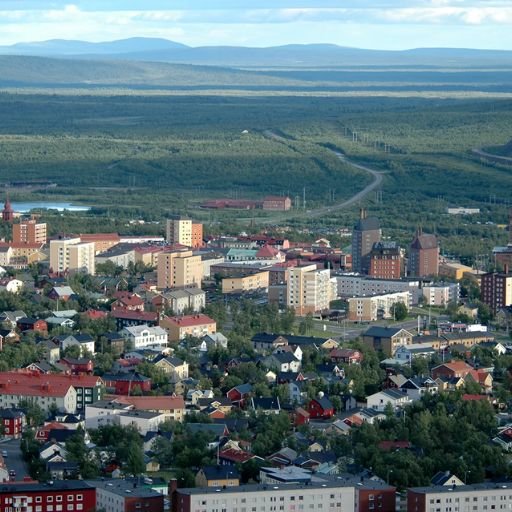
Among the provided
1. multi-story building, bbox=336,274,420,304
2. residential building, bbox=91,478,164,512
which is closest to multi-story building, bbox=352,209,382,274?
multi-story building, bbox=336,274,420,304

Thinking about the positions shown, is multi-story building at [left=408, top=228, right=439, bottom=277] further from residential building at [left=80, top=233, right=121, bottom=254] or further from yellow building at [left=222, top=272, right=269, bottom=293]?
residential building at [left=80, top=233, right=121, bottom=254]

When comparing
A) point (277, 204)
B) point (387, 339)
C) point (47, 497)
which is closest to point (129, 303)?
point (387, 339)

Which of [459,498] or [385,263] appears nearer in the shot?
[459,498]

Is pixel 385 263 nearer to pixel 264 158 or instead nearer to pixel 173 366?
pixel 173 366

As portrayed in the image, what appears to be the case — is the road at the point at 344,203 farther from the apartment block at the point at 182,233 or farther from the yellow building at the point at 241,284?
the yellow building at the point at 241,284

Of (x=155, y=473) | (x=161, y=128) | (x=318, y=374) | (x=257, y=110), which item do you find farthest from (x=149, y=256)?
(x=257, y=110)

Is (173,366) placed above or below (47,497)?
below
